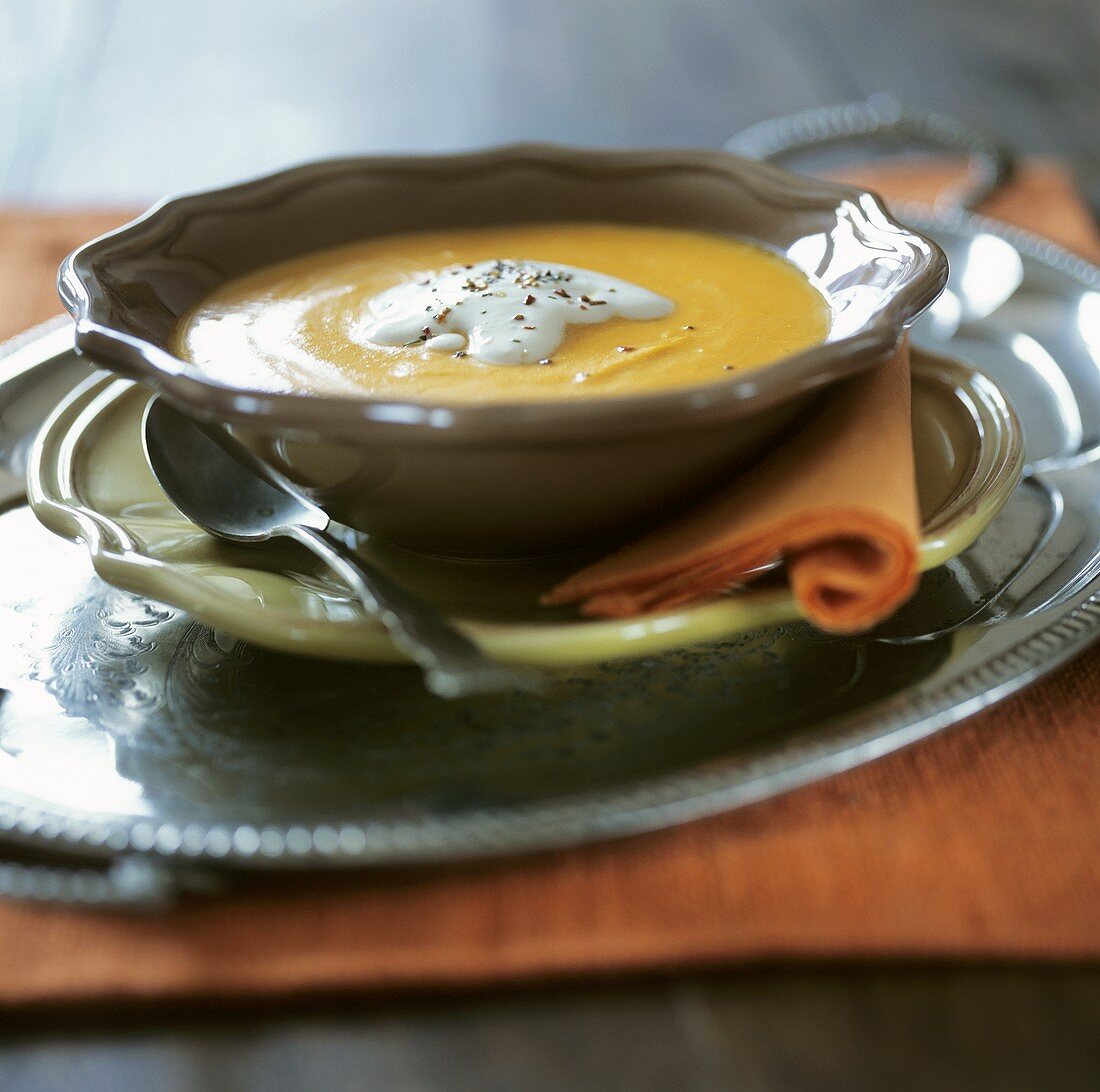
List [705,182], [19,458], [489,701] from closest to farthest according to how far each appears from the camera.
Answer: [489,701]
[19,458]
[705,182]

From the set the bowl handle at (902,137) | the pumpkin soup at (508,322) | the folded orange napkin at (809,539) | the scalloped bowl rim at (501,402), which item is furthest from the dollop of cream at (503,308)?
the bowl handle at (902,137)

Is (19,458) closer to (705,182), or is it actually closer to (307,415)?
(307,415)

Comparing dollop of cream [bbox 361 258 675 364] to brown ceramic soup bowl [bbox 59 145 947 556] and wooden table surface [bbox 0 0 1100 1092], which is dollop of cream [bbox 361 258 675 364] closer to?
brown ceramic soup bowl [bbox 59 145 947 556]

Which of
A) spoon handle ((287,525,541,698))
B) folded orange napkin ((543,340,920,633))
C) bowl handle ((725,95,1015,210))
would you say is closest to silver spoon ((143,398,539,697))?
spoon handle ((287,525,541,698))

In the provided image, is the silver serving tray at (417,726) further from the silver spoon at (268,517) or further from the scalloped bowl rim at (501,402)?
the scalloped bowl rim at (501,402)

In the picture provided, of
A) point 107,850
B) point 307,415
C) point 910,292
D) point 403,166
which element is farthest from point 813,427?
point 403,166

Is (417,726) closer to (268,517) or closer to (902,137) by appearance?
(268,517)
